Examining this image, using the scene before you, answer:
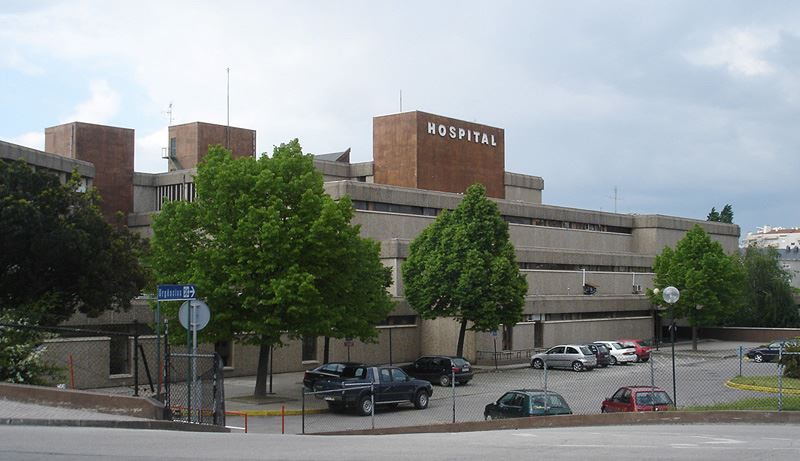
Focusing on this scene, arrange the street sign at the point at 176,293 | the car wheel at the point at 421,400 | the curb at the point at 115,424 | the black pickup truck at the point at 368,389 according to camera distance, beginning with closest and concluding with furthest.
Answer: the curb at the point at 115,424 → the street sign at the point at 176,293 → the black pickup truck at the point at 368,389 → the car wheel at the point at 421,400

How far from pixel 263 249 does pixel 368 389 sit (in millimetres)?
6142

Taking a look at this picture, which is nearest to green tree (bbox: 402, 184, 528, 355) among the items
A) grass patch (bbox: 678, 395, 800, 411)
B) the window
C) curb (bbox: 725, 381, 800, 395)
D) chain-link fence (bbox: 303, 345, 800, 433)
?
chain-link fence (bbox: 303, 345, 800, 433)

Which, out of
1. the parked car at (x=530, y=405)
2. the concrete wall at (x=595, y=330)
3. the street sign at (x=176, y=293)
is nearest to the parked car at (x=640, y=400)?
the parked car at (x=530, y=405)

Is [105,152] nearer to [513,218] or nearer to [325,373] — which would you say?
[513,218]

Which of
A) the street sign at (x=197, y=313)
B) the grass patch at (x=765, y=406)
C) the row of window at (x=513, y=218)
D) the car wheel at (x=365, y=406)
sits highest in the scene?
the row of window at (x=513, y=218)

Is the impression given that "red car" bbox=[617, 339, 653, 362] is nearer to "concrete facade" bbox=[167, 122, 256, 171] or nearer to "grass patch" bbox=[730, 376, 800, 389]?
"grass patch" bbox=[730, 376, 800, 389]

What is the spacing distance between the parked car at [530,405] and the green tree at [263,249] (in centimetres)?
813

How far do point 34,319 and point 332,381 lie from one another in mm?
10063

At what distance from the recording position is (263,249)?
1286 inches

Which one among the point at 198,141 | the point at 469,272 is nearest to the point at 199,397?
the point at 469,272

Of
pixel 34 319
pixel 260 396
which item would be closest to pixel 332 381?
pixel 260 396

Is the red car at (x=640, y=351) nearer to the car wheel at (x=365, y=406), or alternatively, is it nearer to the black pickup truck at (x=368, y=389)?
the black pickup truck at (x=368, y=389)

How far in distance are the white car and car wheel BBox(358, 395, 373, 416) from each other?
86.1ft

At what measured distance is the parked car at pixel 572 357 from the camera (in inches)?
1966
